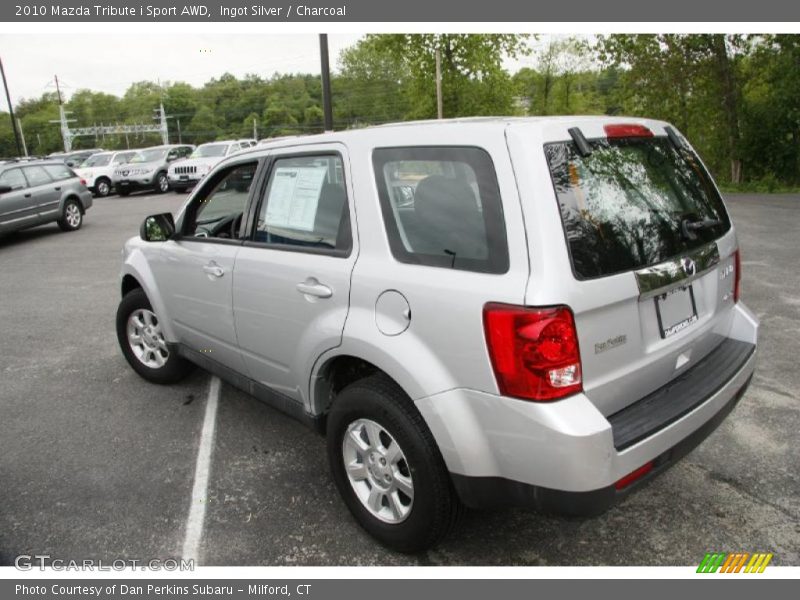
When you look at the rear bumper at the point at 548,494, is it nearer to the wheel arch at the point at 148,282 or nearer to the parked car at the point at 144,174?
the wheel arch at the point at 148,282

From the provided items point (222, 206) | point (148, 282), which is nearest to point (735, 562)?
point (222, 206)

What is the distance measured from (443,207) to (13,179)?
13.3 metres

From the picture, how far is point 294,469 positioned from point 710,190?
2633 mm

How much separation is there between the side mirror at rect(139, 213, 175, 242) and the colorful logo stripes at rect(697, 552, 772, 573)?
3.51 meters

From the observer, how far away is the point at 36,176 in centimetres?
1345

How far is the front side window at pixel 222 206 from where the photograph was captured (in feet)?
11.9

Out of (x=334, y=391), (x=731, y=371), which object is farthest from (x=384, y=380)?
(x=731, y=371)

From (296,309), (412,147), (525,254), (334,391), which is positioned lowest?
(334,391)

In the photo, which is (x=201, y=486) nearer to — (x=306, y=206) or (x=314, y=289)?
(x=314, y=289)

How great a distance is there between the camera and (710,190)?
303cm

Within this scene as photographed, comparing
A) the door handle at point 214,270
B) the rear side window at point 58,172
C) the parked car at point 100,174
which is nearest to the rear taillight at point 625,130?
the door handle at point 214,270

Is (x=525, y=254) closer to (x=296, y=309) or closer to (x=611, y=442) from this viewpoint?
(x=611, y=442)

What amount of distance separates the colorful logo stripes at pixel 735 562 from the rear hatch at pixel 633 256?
0.79 meters

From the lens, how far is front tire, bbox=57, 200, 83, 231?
14.1 metres
